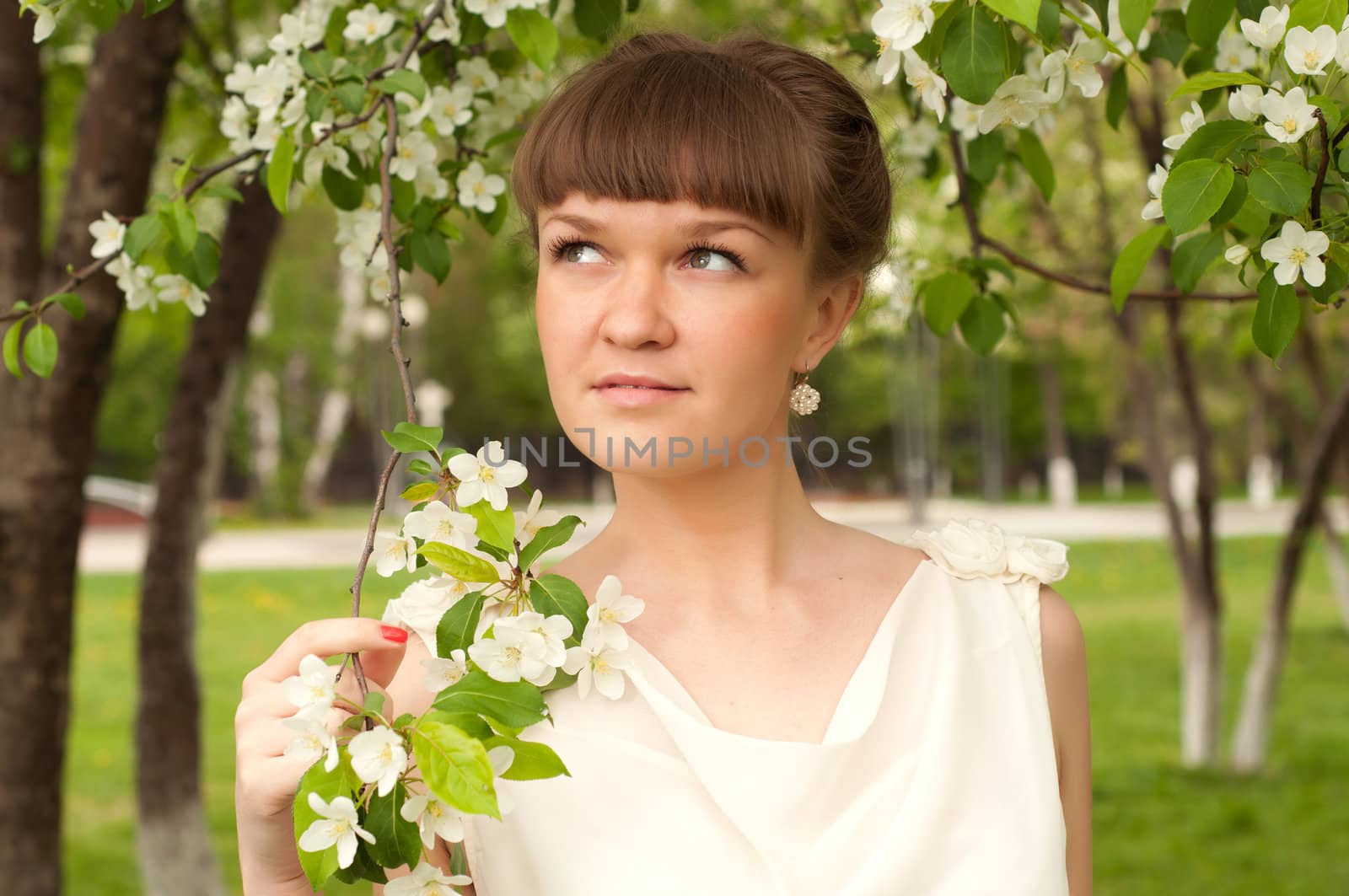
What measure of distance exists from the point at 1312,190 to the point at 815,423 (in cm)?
90

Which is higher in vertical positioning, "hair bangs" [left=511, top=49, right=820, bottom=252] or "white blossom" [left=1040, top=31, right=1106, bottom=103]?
"white blossom" [left=1040, top=31, right=1106, bottom=103]

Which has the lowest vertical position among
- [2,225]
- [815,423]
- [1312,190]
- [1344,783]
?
[1344,783]

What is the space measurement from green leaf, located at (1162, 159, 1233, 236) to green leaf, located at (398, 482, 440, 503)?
3.04 feet

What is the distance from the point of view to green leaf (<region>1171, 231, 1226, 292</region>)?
2000 millimetres

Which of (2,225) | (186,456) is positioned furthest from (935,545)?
(186,456)

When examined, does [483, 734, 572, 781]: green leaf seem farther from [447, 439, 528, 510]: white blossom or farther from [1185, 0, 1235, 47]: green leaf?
[1185, 0, 1235, 47]: green leaf

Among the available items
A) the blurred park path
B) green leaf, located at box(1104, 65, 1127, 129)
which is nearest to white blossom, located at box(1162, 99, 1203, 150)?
green leaf, located at box(1104, 65, 1127, 129)

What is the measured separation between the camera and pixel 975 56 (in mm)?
1646

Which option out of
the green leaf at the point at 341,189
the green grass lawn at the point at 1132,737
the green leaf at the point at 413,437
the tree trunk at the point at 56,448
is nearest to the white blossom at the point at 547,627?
the green leaf at the point at 413,437

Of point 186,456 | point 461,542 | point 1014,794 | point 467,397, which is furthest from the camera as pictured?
point 467,397

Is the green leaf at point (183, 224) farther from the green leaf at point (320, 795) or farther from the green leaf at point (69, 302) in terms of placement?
the green leaf at point (320, 795)

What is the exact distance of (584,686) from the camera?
1.56 m

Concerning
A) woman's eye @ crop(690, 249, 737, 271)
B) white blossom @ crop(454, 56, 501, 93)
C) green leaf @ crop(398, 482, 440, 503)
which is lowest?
green leaf @ crop(398, 482, 440, 503)

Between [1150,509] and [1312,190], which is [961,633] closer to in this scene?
[1312,190]
